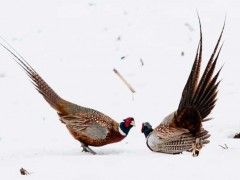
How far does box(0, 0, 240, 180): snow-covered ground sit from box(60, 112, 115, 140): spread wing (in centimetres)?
27

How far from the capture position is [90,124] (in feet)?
23.2

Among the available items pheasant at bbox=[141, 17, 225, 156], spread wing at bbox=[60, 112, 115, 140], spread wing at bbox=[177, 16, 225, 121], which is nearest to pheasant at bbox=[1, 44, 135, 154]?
spread wing at bbox=[60, 112, 115, 140]

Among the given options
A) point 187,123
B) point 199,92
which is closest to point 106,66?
point 187,123

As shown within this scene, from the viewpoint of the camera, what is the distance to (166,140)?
22.5 feet

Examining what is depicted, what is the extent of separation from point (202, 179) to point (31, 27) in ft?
23.9

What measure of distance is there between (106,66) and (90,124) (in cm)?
360

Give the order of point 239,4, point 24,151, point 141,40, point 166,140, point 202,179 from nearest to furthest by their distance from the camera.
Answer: point 202,179 < point 166,140 < point 24,151 < point 141,40 < point 239,4

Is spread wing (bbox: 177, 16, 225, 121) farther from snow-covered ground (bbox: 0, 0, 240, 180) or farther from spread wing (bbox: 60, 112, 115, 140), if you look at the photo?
spread wing (bbox: 60, 112, 115, 140)

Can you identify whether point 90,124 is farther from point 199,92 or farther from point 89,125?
point 199,92

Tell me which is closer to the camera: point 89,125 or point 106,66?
point 89,125

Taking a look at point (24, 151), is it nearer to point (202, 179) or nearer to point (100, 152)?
point (100, 152)

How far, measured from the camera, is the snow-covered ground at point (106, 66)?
7672 mm

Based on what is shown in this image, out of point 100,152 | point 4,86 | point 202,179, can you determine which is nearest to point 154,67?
point 4,86

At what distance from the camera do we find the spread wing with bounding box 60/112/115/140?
23.0 feet
